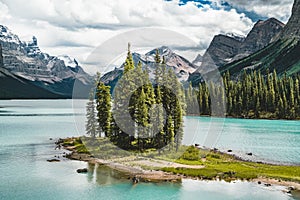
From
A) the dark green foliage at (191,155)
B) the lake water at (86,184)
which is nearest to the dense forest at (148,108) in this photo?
the dark green foliage at (191,155)

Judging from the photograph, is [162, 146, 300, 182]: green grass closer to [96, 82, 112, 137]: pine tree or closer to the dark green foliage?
the dark green foliage

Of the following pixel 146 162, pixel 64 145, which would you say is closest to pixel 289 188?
pixel 146 162

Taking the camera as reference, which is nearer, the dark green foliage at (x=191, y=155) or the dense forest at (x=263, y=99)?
the dark green foliage at (x=191, y=155)

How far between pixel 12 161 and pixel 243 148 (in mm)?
52322

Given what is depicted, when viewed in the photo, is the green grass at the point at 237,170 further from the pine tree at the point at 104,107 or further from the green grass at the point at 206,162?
the pine tree at the point at 104,107

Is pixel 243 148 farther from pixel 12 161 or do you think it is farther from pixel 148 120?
pixel 12 161

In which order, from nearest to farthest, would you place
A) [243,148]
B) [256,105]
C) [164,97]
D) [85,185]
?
[85,185], [164,97], [243,148], [256,105]

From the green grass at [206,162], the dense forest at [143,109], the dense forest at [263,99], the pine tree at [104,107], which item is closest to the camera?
the green grass at [206,162]

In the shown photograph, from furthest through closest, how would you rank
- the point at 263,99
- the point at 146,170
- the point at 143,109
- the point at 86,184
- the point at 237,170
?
the point at 263,99 < the point at 143,109 < the point at 237,170 < the point at 146,170 < the point at 86,184

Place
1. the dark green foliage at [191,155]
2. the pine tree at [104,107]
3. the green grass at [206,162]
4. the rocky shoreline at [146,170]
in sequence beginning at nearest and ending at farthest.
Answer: the rocky shoreline at [146,170] → the green grass at [206,162] → the dark green foliage at [191,155] → the pine tree at [104,107]

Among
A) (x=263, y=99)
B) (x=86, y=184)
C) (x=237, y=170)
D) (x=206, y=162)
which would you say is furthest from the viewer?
(x=263, y=99)

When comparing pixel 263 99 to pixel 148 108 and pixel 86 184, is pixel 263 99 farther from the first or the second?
pixel 86 184

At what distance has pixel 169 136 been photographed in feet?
242

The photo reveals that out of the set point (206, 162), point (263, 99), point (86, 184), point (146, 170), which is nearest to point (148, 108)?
point (206, 162)
